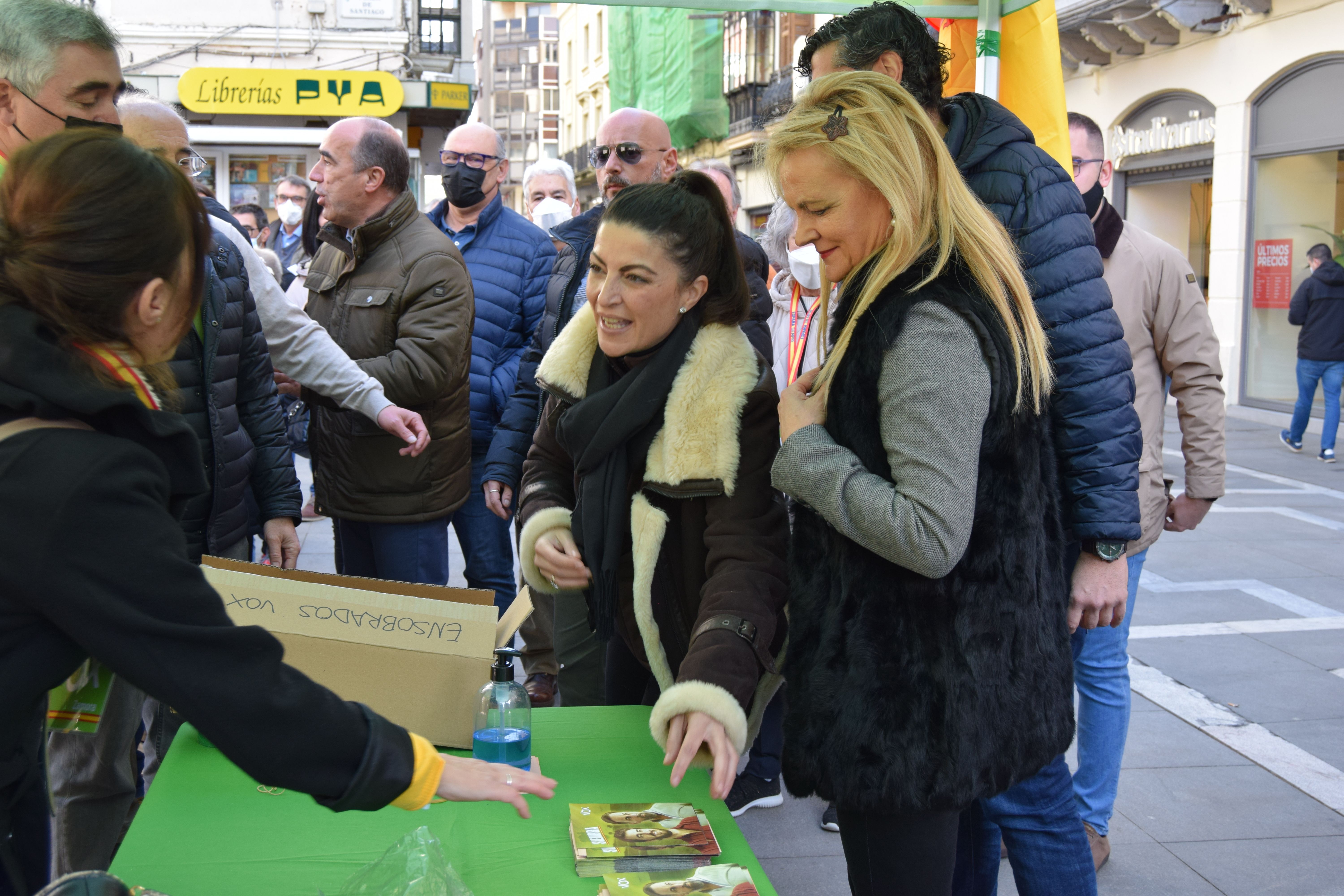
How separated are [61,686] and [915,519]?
1.22 meters

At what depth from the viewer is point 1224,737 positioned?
3910mm

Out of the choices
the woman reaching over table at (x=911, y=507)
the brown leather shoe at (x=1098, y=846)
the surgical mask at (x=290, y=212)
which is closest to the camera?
the woman reaching over table at (x=911, y=507)

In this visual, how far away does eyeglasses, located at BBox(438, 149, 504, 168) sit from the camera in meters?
4.67

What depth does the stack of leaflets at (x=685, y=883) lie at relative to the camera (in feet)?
5.03

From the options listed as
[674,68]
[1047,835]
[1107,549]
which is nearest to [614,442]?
[1107,549]

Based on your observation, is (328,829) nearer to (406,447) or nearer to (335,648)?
(335,648)

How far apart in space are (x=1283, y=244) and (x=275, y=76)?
40.6 feet

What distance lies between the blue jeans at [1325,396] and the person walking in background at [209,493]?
945 centimetres

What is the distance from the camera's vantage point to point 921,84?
2162 millimetres

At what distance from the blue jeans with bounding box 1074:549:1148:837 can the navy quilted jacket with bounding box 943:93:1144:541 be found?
951 millimetres

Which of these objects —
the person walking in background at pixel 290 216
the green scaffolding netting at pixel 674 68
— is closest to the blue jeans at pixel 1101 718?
the person walking in background at pixel 290 216

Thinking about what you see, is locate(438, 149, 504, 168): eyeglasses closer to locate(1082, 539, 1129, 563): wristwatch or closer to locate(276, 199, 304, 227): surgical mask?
locate(1082, 539, 1129, 563): wristwatch

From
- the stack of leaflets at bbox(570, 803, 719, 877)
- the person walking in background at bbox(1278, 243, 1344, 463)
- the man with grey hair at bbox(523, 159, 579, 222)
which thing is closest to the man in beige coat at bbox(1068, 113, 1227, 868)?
the stack of leaflets at bbox(570, 803, 719, 877)

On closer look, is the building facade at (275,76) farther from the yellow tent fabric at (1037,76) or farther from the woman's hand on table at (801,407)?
the woman's hand on table at (801,407)
